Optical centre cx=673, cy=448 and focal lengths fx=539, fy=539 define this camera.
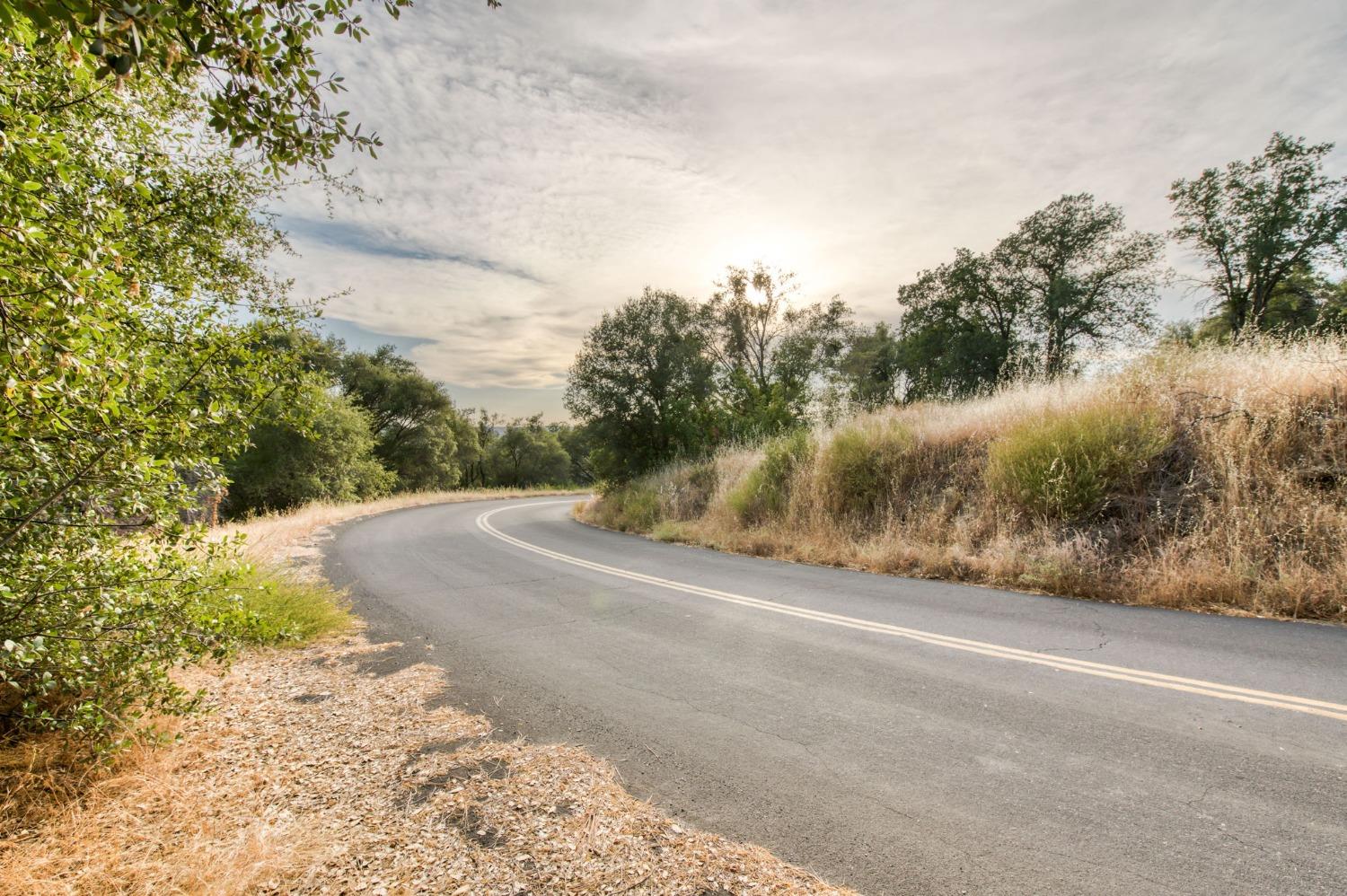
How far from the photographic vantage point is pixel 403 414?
153ft

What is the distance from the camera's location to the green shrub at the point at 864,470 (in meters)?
9.84

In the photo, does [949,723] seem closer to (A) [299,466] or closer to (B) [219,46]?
(B) [219,46]

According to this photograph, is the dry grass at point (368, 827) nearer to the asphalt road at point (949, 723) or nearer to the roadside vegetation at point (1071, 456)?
the asphalt road at point (949, 723)

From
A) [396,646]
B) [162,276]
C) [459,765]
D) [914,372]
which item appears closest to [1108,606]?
[459,765]

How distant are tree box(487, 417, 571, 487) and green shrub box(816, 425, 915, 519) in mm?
60735

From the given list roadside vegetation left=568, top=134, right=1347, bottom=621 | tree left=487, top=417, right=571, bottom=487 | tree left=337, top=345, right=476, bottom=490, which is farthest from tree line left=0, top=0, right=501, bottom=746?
tree left=487, top=417, right=571, bottom=487

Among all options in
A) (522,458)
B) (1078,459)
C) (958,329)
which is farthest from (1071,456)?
(522,458)

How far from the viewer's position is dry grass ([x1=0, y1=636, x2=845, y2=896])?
200cm

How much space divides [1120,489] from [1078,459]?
600 mm

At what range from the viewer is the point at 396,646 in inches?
196

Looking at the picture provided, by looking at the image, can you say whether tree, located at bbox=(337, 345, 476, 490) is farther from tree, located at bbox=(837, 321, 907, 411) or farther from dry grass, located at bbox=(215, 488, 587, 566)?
tree, located at bbox=(837, 321, 907, 411)

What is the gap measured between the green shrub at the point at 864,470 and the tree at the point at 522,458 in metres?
60.7

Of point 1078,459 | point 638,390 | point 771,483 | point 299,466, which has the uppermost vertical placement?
point 638,390

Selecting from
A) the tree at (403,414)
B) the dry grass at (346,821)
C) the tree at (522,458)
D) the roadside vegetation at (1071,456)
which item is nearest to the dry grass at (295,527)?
the dry grass at (346,821)
